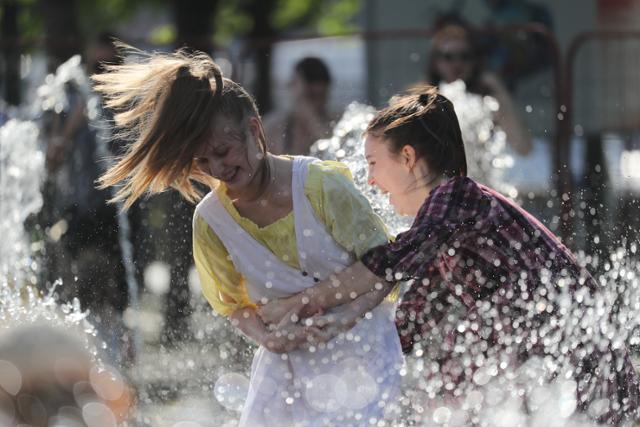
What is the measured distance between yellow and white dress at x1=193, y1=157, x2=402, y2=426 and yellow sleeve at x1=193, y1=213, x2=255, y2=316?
0.04m

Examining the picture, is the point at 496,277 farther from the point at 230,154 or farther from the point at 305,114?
the point at 305,114

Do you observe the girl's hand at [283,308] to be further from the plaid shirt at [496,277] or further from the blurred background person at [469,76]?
the blurred background person at [469,76]

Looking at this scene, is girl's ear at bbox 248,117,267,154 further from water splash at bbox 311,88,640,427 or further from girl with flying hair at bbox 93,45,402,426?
water splash at bbox 311,88,640,427

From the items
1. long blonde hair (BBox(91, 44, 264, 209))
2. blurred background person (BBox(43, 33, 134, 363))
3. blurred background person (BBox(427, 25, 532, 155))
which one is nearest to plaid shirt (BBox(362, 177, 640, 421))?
long blonde hair (BBox(91, 44, 264, 209))

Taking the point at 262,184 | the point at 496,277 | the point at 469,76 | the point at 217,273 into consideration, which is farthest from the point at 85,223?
the point at 496,277

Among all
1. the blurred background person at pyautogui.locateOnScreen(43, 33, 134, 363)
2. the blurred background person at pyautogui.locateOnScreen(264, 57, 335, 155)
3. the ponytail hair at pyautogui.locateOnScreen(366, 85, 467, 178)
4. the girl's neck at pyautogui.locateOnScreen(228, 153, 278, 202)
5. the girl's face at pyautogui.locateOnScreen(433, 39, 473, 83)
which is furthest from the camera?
the girl's face at pyautogui.locateOnScreen(433, 39, 473, 83)

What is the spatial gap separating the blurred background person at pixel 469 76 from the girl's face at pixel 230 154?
4243 mm

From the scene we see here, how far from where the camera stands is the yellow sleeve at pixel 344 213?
11.6 ft

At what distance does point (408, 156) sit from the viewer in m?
3.70

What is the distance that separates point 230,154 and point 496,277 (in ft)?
2.72

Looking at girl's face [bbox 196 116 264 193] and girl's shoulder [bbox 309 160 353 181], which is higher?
girl's face [bbox 196 116 264 193]

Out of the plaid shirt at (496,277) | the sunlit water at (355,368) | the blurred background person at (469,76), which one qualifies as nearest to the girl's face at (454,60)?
the blurred background person at (469,76)

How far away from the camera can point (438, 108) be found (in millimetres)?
3730

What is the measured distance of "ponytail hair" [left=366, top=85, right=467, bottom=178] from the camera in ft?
12.1
